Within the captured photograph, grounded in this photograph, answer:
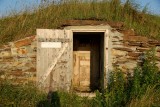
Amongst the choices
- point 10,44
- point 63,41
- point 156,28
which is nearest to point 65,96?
point 63,41

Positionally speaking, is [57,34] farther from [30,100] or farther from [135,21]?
[135,21]

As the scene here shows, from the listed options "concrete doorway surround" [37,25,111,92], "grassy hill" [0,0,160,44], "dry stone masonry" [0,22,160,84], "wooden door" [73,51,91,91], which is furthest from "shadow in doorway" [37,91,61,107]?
"wooden door" [73,51,91,91]

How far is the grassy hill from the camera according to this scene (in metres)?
10.2

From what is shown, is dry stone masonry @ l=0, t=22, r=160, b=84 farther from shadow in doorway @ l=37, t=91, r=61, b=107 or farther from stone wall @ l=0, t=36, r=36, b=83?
shadow in doorway @ l=37, t=91, r=61, b=107

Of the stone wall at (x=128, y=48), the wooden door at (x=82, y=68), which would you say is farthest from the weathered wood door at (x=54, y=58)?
the wooden door at (x=82, y=68)

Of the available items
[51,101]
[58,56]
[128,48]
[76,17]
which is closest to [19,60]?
[58,56]

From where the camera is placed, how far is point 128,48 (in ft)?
31.7

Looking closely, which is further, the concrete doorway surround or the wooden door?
the wooden door

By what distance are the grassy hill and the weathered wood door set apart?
51cm

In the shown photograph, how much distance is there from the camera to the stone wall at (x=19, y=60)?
9.47 metres

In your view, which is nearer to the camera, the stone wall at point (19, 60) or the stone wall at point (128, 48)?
the stone wall at point (19, 60)

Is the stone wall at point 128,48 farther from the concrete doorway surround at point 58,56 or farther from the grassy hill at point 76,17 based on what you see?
the grassy hill at point 76,17

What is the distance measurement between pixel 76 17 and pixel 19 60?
7.36ft

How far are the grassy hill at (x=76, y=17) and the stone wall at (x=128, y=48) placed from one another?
13.7 inches
